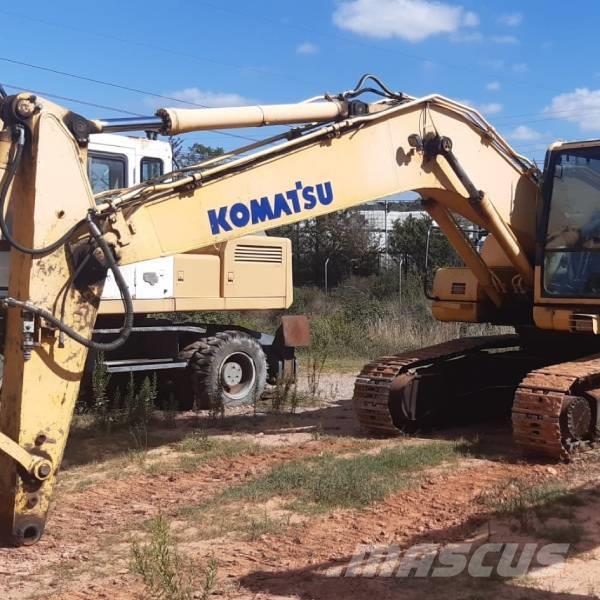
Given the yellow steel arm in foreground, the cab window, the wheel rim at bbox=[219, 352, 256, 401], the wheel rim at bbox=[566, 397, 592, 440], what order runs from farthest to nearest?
the wheel rim at bbox=[219, 352, 256, 401], the cab window, the wheel rim at bbox=[566, 397, 592, 440], the yellow steel arm in foreground

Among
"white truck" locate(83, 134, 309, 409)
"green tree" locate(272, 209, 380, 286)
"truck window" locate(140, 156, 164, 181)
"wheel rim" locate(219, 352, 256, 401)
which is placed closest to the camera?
"white truck" locate(83, 134, 309, 409)

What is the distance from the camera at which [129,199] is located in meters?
5.86

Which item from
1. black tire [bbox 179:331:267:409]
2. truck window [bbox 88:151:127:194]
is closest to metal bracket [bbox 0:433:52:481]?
black tire [bbox 179:331:267:409]

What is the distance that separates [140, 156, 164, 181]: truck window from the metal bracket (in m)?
5.62

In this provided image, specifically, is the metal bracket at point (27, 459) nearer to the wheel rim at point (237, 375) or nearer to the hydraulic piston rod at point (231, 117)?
the hydraulic piston rod at point (231, 117)

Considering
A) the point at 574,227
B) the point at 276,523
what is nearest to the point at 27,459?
the point at 276,523

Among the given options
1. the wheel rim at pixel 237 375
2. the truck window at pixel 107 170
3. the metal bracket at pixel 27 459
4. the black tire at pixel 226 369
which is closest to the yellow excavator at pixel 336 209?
the metal bracket at pixel 27 459

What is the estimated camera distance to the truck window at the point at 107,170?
32.5 feet

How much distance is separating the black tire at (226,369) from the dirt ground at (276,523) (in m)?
1.78

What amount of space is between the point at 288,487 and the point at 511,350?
4.09 meters

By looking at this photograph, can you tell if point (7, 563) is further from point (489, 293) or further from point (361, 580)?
point (489, 293)

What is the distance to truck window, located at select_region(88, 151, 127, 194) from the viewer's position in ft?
32.5

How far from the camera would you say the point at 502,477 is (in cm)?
685

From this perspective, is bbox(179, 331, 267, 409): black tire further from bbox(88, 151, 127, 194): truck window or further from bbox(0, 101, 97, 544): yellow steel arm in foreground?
bbox(0, 101, 97, 544): yellow steel arm in foreground
